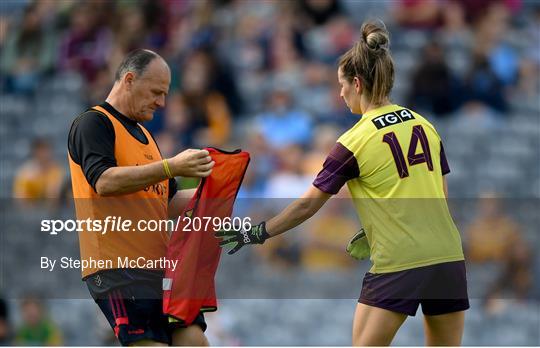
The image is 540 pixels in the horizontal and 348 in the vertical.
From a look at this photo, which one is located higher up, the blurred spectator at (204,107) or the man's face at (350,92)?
the man's face at (350,92)

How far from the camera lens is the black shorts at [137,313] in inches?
236

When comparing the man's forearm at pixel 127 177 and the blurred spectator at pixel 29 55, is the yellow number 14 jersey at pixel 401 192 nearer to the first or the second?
the man's forearm at pixel 127 177

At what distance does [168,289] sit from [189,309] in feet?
0.47

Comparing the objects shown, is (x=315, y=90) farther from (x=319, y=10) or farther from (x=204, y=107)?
(x=204, y=107)

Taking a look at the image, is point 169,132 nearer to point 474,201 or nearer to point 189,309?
point 474,201

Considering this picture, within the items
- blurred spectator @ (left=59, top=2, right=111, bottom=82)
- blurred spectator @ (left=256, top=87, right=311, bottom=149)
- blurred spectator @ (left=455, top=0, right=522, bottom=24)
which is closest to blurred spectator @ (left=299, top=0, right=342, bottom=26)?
blurred spectator @ (left=256, top=87, right=311, bottom=149)

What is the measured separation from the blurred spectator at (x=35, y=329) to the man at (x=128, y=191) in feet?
15.9

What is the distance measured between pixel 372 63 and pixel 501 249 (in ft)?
17.7

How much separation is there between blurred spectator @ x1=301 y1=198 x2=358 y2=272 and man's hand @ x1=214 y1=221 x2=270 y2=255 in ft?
15.1

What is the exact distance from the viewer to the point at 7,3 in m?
15.5

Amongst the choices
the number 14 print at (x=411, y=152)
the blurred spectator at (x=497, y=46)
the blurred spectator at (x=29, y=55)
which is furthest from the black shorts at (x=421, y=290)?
the blurred spectator at (x=29, y=55)

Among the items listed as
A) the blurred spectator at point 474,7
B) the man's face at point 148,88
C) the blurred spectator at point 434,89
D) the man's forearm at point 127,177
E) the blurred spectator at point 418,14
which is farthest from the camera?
the blurred spectator at point 418,14

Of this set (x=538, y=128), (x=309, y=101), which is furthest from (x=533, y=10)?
(x=309, y=101)

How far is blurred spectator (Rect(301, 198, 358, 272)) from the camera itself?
10.8 meters
